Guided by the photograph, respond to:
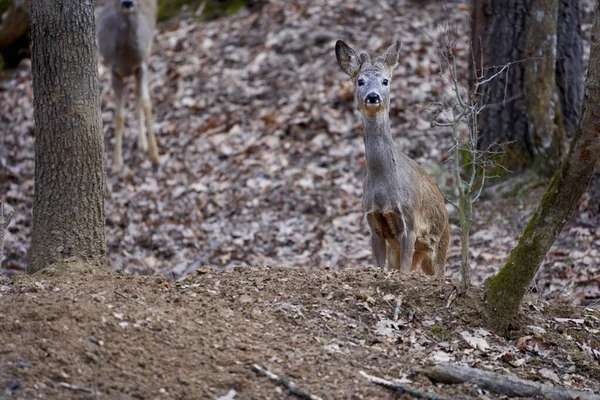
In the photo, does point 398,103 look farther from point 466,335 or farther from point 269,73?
point 466,335

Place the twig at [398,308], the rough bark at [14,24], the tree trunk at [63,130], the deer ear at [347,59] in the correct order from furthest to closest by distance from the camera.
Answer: the rough bark at [14,24], the deer ear at [347,59], the tree trunk at [63,130], the twig at [398,308]

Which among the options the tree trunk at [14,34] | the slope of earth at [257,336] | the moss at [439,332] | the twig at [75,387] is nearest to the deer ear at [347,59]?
the slope of earth at [257,336]

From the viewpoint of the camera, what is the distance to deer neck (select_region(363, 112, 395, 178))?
263 inches

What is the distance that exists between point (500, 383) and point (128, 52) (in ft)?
29.8

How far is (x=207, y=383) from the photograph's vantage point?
4199 mm

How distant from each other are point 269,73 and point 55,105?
735 centimetres

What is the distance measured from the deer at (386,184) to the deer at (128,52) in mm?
5648

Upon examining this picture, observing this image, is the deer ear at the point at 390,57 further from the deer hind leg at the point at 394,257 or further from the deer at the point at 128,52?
the deer at the point at 128,52

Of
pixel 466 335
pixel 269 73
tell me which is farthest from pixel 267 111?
pixel 466 335

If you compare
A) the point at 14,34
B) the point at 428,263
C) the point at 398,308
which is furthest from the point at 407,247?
the point at 14,34

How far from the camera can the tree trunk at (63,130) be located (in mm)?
5605

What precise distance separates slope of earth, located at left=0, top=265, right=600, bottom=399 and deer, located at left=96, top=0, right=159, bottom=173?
6.65 metres

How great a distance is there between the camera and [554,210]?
16.2 ft

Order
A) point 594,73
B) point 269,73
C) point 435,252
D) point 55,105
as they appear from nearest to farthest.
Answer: point 594,73, point 55,105, point 435,252, point 269,73
